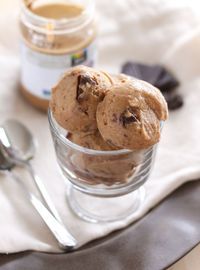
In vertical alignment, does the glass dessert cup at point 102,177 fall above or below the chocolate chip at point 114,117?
below

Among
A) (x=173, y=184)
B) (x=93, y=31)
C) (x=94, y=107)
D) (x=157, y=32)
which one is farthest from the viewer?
(x=157, y=32)

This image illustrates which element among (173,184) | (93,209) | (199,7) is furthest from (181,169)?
(199,7)

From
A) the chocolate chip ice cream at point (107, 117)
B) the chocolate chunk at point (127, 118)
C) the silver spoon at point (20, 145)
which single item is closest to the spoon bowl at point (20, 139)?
the silver spoon at point (20, 145)

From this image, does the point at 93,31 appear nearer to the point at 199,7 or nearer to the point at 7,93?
the point at 7,93

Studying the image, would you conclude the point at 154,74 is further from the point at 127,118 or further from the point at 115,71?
the point at 127,118

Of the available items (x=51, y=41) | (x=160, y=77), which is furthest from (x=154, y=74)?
(x=51, y=41)

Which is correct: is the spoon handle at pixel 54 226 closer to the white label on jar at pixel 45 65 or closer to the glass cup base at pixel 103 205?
the glass cup base at pixel 103 205
